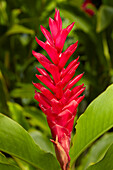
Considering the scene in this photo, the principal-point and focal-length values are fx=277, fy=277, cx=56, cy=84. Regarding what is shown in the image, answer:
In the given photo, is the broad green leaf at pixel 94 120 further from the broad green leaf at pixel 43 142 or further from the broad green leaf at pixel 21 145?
the broad green leaf at pixel 43 142

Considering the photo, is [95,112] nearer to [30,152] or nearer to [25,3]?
[30,152]

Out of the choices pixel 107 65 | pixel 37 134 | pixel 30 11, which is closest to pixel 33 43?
pixel 30 11

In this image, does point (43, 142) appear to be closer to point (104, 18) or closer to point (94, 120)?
point (94, 120)

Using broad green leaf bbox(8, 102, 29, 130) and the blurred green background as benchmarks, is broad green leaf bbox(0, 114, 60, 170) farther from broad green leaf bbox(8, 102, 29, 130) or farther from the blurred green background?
the blurred green background

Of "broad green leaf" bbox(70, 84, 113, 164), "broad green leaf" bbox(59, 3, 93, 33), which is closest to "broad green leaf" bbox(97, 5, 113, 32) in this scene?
"broad green leaf" bbox(59, 3, 93, 33)

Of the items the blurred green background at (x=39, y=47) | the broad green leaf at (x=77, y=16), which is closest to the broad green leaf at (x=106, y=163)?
the blurred green background at (x=39, y=47)

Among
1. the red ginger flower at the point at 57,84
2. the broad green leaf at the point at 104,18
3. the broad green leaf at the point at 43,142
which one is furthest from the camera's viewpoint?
the broad green leaf at the point at 104,18

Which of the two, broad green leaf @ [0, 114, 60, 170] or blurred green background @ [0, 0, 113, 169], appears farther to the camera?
blurred green background @ [0, 0, 113, 169]
